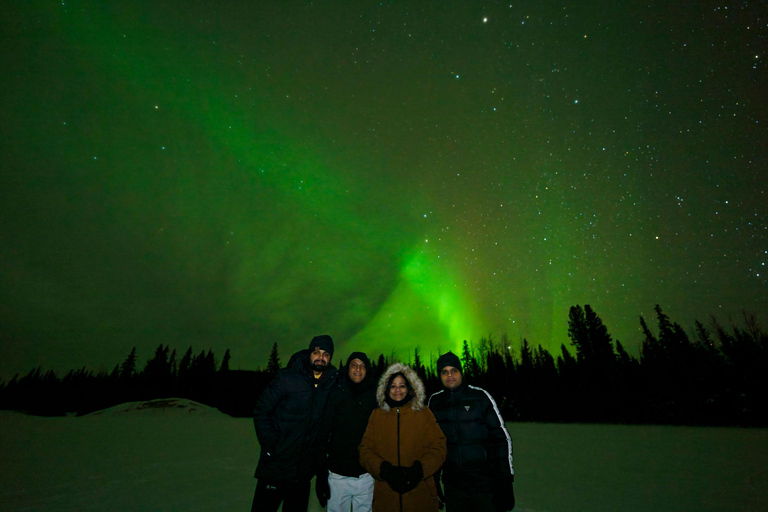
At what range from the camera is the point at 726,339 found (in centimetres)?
4791

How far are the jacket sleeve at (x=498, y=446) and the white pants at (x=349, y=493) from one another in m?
1.80

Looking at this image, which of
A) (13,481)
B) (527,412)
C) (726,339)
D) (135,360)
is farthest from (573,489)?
(135,360)

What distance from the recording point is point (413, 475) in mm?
3699

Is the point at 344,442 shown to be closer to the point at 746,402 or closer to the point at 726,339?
the point at 746,402

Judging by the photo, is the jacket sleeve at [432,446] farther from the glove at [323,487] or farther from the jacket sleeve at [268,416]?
the jacket sleeve at [268,416]

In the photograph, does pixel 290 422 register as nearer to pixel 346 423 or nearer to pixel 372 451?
pixel 346 423

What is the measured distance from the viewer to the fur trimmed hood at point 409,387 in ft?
13.8

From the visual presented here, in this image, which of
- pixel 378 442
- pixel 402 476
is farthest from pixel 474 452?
pixel 378 442

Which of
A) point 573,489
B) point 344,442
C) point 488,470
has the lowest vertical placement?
point 573,489

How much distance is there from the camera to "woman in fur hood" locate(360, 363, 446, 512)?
374cm

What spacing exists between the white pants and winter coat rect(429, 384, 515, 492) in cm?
121

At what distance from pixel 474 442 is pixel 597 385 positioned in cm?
4620

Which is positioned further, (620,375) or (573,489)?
(620,375)

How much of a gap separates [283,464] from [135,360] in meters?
127
